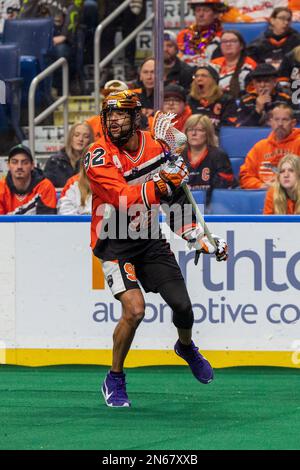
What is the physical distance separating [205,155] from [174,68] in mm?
1586

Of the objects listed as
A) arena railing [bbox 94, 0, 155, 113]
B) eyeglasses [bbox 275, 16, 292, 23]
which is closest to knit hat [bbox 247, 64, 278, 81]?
eyeglasses [bbox 275, 16, 292, 23]

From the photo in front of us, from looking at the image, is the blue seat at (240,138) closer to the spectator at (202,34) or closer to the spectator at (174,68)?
the spectator at (174,68)

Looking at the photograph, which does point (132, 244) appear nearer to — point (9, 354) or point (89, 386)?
point (89, 386)

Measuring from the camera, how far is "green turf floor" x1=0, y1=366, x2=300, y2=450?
19.1 ft

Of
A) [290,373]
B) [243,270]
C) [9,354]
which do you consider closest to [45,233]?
[9,354]

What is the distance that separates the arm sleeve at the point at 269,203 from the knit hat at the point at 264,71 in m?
1.80

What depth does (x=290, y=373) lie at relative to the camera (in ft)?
27.1

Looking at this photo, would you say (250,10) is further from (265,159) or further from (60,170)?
(60,170)

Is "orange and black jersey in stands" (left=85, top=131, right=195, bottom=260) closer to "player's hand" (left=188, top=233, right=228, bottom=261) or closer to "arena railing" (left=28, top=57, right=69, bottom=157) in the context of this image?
"player's hand" (left=188, top=233, right=228, bottom=261)

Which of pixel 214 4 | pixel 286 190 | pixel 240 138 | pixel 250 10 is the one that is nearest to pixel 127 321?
pixel 286 190

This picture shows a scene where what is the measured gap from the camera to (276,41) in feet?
35.9

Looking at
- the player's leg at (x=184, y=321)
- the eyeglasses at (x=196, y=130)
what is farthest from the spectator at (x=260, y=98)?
the player's leg at (x=184, y=321)

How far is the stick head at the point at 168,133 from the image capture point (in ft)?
23.0

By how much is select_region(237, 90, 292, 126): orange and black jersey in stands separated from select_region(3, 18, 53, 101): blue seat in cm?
191
